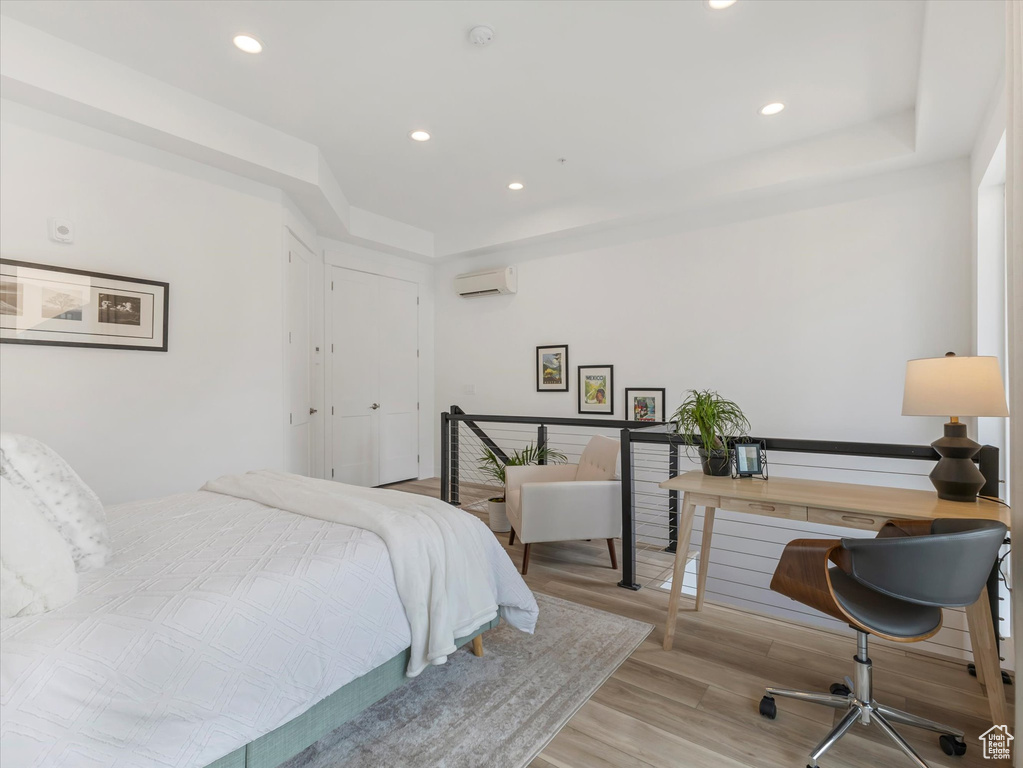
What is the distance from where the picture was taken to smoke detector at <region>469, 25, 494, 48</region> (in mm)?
2492

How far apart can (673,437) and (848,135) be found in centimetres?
258

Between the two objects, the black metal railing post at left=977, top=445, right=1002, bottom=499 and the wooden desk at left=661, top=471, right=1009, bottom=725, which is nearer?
the wooden desk at left=661, top=471, right=1009, bottom=725

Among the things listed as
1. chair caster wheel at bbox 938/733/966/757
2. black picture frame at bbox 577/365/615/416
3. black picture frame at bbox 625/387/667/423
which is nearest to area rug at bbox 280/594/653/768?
chair caster wheel at bbox 938/733/966/757

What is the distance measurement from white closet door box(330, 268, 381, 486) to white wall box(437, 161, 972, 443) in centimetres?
170

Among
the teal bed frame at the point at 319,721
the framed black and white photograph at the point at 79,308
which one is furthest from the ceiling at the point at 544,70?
the teal bed frame at the point at 319,721

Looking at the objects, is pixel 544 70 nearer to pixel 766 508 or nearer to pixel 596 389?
pixel 766 508

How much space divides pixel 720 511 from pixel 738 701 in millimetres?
2588

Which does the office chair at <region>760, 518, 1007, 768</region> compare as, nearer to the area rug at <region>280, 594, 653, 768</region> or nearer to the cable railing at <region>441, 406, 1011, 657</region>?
the cable railing at <region>441, 406, 1011, 657</region>

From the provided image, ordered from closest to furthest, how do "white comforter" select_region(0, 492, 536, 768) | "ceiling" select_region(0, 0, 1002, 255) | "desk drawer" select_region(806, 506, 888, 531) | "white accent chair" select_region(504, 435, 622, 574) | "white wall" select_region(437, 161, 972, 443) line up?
1. "white comforter" select_region(0, 492, 536, 768)
2. "desk drawer" select_region(806, 506, 888, 531)
3. "ceiling" select_region(0, 0, 1002, 255)
4. "white accent chair" select_region(504, 435, 622, 574)
5. "white wall" select_region(437, 161, 972, 443)

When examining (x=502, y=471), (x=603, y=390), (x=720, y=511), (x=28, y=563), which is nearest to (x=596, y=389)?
(x=603, y=390)

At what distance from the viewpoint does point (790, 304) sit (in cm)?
399

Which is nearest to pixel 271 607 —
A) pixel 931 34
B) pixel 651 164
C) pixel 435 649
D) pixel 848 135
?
pixel 435 649

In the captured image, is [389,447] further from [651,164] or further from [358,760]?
[358,760]

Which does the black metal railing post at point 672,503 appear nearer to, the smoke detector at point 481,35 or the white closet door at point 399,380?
the smoke detector at point 481,35
